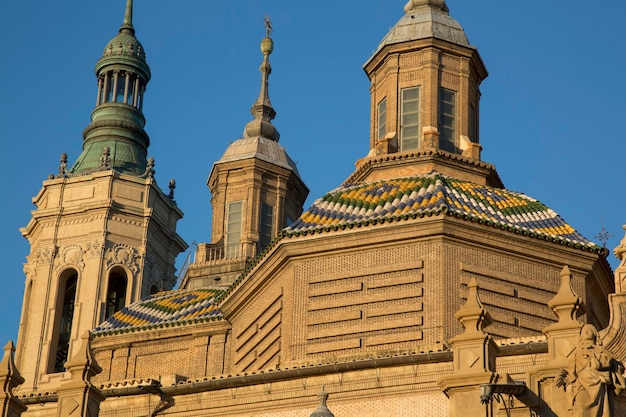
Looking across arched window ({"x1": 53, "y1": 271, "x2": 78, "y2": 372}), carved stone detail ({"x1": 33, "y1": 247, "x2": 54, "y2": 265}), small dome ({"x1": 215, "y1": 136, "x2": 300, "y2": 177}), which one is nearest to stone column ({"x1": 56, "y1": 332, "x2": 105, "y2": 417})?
small dome ({"x1": 215, "y1": 136, "x2": 300, "y2": 177})

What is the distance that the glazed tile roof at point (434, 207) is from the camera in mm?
36906

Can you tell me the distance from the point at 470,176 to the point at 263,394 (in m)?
9.48

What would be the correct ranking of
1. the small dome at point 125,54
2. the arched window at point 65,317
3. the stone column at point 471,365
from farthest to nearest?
1. the small dome at point 125,54
2. the arched window at point 65,317
3. the stone column at point 471,365

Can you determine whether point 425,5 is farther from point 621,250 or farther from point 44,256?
point 44,256

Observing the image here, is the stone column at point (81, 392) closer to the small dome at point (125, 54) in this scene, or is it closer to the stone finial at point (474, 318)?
the stone finial at point (474, 318)

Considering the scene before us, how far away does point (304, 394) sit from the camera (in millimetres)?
34125

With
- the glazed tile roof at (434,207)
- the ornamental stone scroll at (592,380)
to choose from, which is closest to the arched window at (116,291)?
the glazed tile roof at (434,207)

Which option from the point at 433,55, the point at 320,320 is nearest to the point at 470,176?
the point at 433,55

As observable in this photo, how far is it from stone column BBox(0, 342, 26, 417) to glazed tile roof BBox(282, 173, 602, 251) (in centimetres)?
753

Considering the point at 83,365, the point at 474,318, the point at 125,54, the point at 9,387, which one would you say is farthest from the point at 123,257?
the point at 474,318

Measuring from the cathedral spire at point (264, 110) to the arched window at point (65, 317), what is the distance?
829 centimetres

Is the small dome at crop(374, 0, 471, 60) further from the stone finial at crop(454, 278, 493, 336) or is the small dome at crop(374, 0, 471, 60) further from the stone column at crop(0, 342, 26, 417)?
the stone finial at crop(454, 278, 493, 336)

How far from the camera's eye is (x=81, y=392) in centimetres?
3192

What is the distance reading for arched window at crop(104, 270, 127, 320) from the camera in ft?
193
